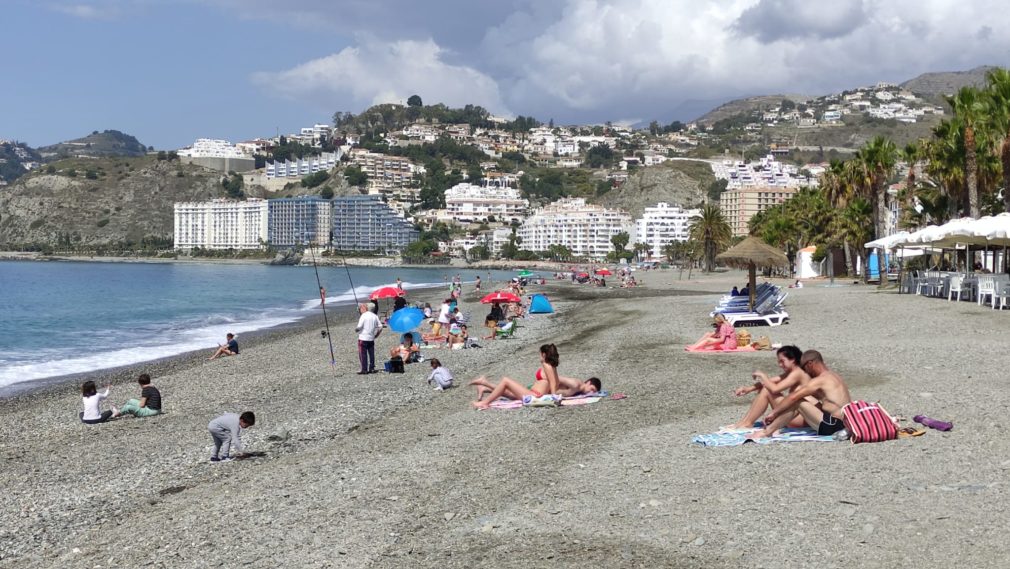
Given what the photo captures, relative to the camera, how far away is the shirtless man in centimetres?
755

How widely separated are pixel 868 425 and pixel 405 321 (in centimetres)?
1252

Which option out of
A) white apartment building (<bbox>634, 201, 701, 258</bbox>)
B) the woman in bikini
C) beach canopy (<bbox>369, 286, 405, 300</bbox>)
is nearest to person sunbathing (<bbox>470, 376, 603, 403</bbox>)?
the woman in bikini

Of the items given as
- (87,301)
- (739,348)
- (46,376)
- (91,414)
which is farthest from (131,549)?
(87,301)

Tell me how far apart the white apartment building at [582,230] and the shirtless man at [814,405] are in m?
174

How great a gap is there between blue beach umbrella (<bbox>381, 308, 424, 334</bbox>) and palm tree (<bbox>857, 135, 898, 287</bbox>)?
2366 centimetres

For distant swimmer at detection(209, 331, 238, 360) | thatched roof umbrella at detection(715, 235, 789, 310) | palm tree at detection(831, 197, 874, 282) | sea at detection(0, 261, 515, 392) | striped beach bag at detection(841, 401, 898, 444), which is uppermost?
palm tree at detection(831, 197, 874, 282)

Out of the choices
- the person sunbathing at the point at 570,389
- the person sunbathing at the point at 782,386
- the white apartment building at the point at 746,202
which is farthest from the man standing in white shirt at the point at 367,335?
the white apartment building at the point at 746,202

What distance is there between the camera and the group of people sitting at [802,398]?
7602 mm

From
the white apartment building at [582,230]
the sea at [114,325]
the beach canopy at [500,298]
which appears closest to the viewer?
the sea at [114,325]

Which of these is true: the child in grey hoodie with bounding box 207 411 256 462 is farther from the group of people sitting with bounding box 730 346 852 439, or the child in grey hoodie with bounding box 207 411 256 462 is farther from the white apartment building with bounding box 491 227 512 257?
the white apartment building with bounding box 491 227 512 257

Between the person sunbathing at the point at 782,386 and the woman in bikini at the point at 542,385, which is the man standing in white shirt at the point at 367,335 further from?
the person sunbathing at the point at 782,386

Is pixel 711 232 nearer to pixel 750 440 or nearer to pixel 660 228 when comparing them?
pixel 750 440

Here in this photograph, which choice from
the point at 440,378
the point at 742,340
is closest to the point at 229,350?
Answer: the point at 440,378

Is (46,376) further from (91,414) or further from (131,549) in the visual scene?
(131,549)
